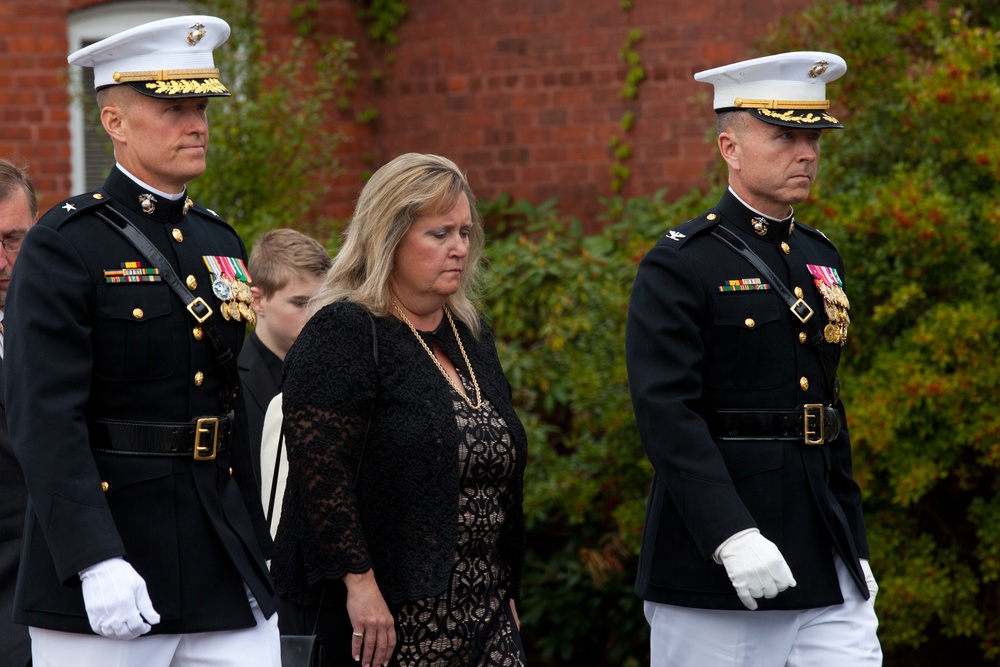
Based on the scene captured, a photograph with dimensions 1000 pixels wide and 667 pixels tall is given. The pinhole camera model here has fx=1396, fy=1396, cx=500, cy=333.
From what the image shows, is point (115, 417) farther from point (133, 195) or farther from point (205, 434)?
point (133, 195)

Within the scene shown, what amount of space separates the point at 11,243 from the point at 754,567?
84.1 inches

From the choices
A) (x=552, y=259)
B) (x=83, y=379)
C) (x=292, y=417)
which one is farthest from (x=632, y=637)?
(x=83, y=379)

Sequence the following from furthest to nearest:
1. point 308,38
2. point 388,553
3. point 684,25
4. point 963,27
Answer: point 308,38, point 684,25, point 963,27, point 388,553

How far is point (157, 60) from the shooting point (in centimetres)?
321

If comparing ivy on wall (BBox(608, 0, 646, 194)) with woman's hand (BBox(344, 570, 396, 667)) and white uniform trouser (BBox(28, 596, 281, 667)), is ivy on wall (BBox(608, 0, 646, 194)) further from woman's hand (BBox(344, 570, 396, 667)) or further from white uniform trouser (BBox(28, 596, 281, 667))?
white uniform trouser (BBox(28, 596, 281, 667))

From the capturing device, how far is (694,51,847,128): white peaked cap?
3.72 meters

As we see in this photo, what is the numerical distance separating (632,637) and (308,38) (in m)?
4.43

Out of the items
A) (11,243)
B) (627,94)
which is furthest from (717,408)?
(627,94)

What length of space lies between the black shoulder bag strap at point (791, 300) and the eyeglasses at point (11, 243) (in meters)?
1.88

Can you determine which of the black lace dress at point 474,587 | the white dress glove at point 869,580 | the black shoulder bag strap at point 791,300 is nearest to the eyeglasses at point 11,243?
the black lace dress at point 474,587

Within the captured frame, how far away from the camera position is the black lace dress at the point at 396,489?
3.43 metres

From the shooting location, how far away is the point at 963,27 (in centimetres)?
598

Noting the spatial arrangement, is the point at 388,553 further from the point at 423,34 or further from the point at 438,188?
the point at 423,34

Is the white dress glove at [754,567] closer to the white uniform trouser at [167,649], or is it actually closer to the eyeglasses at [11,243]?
the white uniform trouser at [167,649]
